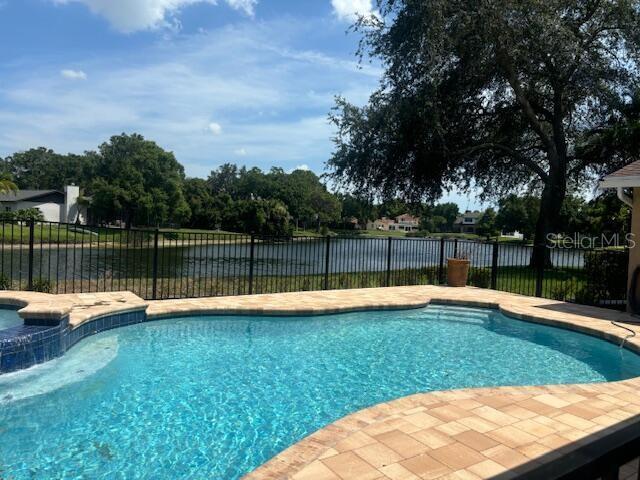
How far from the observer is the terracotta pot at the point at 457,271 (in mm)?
11336

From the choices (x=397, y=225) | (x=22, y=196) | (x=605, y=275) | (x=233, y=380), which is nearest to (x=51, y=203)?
(x=22, y=196)

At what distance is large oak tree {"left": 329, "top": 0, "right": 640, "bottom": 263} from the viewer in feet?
43.7

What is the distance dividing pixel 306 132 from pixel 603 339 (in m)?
14.7

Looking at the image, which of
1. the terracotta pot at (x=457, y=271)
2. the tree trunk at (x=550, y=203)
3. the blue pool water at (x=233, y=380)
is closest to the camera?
the blue pool water at (x=233, y=380)

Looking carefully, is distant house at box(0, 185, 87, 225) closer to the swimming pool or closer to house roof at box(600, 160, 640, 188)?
the swimming pool

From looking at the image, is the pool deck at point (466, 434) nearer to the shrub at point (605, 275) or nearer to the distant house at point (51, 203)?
the shrub at point (605, 275)

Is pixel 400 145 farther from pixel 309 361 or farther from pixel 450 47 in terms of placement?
pixel 309 361

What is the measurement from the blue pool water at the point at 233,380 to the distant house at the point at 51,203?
1993 inches

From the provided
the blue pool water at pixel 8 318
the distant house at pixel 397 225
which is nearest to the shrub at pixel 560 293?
the blue pool water at pixel 8 318

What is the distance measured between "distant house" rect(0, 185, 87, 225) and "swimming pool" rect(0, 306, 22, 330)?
4829 cm

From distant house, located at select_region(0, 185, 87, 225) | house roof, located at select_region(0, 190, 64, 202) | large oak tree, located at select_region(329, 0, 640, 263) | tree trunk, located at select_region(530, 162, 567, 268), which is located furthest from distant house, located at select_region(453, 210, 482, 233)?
tree trunk, located at select_region(530, 162, 567, 268)

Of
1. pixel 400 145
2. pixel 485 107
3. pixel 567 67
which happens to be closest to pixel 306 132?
pixel 400 145

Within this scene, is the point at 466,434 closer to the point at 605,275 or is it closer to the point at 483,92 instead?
the point at 605,275

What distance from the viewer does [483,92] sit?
16406 millimetres
